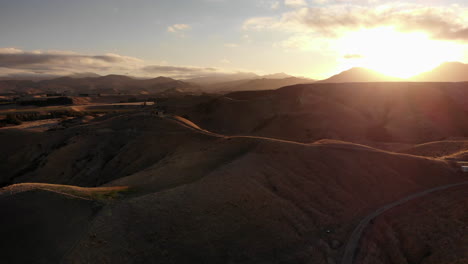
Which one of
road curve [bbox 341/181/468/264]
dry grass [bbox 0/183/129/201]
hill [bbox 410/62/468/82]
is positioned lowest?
road curve [bbox 341/181/468/264]

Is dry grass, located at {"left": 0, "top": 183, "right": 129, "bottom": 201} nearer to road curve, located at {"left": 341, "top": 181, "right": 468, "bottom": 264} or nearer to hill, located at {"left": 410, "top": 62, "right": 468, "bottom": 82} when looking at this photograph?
road curve, located at {"left": 341, "top": 181, "right": 468, "bottom": 264}

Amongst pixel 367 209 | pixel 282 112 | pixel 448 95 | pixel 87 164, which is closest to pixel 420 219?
pixel 367 209

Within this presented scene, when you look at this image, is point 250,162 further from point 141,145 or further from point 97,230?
point 141,145

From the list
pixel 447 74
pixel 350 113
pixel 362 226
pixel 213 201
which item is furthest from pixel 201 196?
pixel 447 74

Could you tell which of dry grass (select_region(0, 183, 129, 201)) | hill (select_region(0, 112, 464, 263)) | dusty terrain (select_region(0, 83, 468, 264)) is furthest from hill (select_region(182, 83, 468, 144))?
dry grass (select_region(0, 183, 129, 201))

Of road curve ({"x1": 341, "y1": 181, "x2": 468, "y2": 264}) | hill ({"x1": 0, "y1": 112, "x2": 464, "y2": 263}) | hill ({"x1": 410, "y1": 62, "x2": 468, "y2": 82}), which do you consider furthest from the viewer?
hill ({"x1": 410, "y1": 62, "x2": 468, "y2": 82})

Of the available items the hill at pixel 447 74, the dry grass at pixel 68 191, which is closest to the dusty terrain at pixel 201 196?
the dry grass at pixel 68 191

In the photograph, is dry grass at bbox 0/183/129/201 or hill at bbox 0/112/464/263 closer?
hill at bbox 0/112/464/263
